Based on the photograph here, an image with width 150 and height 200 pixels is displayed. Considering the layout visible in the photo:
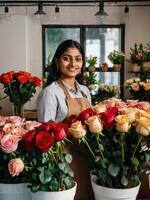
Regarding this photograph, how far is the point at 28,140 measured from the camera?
111cm

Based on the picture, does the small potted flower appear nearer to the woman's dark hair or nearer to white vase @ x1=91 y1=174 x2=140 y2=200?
the woman's dark hair

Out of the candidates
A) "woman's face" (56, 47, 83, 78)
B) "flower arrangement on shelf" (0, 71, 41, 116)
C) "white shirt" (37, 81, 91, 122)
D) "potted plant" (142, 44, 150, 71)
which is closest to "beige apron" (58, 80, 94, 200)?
"white shirt" (37, 81, 91, 122)

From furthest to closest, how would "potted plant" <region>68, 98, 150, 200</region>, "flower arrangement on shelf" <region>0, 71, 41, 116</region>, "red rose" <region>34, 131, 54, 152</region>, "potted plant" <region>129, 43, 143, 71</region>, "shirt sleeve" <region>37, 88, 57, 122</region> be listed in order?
"potted plant" <region>129, 43, 143, 71</region>
"flower arrangement on shelf" <region>0, 71, 41, 116</region>
"shirt sleeve" <region>37, 88, 57, 122</region>
"potted plant" <region>68, 98, 150, 200</region>
"red rose" <region>34, 131, 54, 152</region>

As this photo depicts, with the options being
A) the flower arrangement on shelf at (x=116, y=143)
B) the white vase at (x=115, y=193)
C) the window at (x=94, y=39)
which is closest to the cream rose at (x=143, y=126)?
the flower arrangement on shelf at (x=116, y=143)

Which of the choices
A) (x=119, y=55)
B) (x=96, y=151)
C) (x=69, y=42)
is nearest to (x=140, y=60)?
(x=119, y=55)

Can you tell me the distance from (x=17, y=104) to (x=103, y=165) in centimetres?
195

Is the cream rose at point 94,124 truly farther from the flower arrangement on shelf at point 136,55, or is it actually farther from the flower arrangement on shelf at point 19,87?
the flower arrangement on shelf at point 136,55

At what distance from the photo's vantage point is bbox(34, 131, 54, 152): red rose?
1067 millimetres

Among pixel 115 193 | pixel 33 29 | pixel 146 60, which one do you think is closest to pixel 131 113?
pixel 115 193

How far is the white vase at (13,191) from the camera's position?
3.97ft

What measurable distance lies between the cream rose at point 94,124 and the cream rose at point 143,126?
125 mm

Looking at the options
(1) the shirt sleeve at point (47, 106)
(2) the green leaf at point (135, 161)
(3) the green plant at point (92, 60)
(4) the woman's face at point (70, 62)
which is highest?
(4) the woman's face at point (70, 62)

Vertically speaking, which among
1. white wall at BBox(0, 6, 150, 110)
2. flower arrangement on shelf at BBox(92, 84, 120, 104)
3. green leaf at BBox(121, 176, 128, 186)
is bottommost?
flower arrangement on shelf at BBox(92, 84, 120, 104)

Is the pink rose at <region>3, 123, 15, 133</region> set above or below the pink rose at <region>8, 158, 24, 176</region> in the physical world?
above
